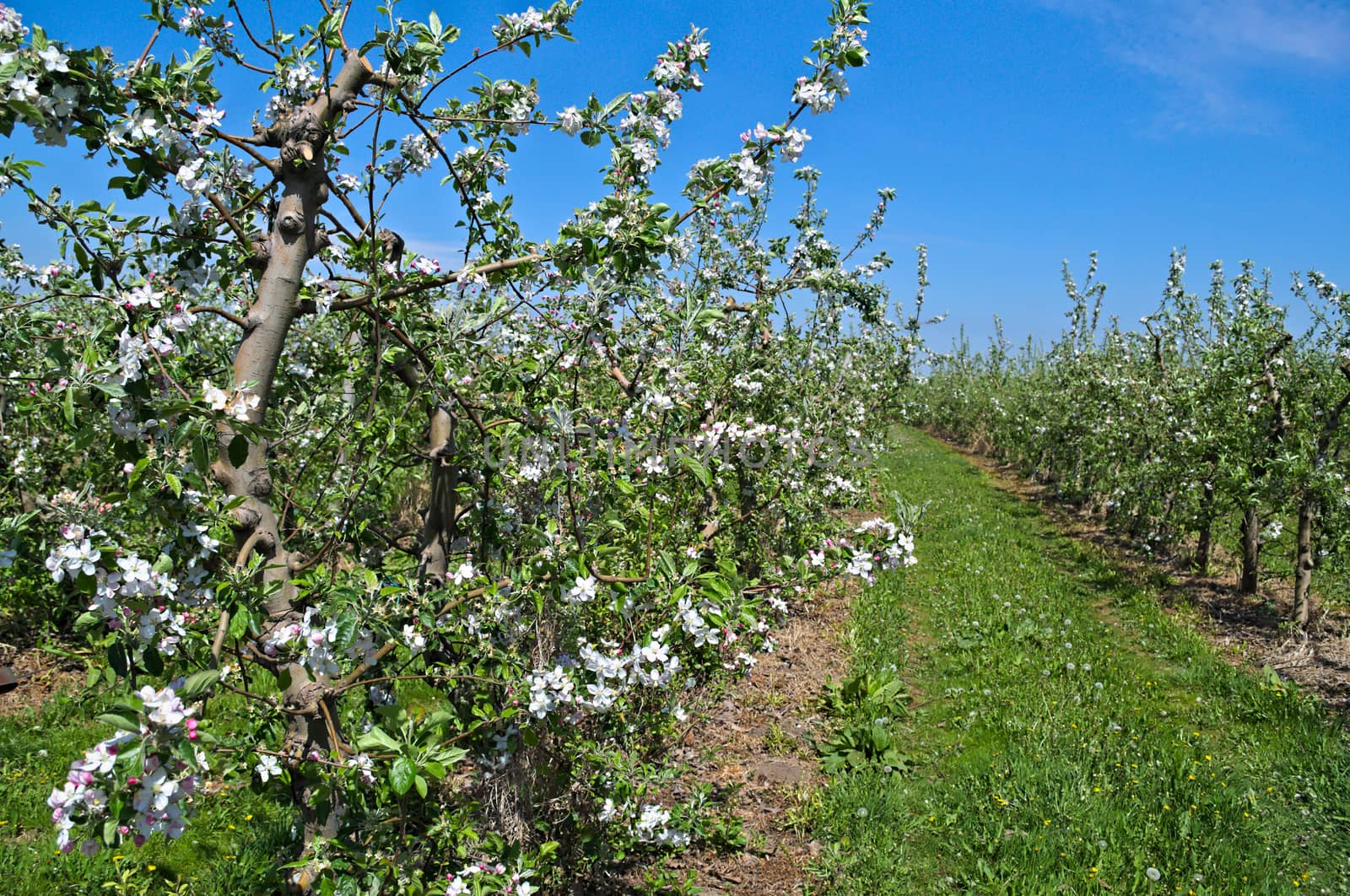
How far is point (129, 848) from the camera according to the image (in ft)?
9.89

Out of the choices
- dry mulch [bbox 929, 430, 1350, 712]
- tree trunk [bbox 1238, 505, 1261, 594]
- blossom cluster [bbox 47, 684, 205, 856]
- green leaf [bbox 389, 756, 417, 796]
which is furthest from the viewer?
tree trunk [bbox 1238, 505, 1261, 594]

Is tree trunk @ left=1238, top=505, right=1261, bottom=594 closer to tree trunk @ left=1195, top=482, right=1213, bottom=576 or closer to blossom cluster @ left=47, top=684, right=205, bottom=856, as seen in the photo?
tree trunk @ left=1195, top=482, right=1213, bottom=576

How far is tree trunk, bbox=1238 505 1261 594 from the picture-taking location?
23.4 ft

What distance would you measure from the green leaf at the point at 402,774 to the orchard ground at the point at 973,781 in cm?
94

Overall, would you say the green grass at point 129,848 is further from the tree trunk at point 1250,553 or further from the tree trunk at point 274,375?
the tree trunk at point 1250,553

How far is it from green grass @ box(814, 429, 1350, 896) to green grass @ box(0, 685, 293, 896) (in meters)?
2.20

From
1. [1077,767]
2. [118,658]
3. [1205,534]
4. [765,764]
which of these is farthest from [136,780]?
[1205,534]

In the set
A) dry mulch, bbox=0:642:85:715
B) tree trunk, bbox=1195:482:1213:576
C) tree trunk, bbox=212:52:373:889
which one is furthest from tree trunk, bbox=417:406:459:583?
tree trunk, bbox=1195:482:1213:576

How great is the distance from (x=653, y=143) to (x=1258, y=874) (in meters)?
3.64

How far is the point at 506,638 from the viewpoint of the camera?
2.35 meters

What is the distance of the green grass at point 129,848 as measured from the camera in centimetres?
275

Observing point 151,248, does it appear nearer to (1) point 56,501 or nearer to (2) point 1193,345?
(1) point 56,501

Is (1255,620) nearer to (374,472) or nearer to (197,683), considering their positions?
(374,472)

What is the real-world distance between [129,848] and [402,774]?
7.49ft
